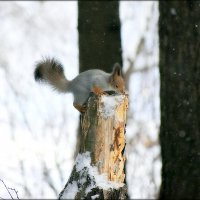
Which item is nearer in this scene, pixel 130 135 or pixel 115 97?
pixel 115 97

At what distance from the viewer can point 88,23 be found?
23.2 feet

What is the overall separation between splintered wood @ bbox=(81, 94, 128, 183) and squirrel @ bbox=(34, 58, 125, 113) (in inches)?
9.2

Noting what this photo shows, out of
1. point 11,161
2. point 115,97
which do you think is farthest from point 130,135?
point 115,97

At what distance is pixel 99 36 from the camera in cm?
703

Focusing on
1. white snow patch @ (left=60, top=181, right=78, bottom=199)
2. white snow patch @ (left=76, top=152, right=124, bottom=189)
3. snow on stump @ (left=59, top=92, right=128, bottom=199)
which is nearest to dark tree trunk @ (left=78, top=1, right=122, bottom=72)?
snow on stump @ (left=59, top=92, right=128, bottom=199)

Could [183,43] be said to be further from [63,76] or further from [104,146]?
[104,146]

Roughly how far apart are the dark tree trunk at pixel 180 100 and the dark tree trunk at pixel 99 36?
0.51 m

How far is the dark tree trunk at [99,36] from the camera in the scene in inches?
275

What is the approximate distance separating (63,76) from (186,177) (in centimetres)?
179

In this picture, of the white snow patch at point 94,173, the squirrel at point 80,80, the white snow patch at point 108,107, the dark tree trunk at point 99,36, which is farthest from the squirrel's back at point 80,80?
the dark tree trunk at point 99,36

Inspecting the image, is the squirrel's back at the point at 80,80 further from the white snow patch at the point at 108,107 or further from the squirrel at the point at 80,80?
the white snow patch at the point at 108,107

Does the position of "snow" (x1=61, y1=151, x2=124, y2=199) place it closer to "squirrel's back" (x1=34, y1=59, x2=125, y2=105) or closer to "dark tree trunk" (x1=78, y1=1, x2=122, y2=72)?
"squirrel's back" (x1=34, y1=59, x2=125, y2=105)

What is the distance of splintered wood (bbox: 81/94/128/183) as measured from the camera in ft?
14.6

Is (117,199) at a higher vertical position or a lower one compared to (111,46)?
lower
